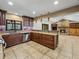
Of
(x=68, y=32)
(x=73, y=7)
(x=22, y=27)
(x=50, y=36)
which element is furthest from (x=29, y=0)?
(x=68, y=32)

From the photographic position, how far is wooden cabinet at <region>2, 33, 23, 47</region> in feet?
13.3

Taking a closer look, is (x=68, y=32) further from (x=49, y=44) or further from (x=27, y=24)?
(x=49, y=44)

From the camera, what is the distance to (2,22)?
5.26m

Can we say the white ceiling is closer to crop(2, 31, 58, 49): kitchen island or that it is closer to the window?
the window

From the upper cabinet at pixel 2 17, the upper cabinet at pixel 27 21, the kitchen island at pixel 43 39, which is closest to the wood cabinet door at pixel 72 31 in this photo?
the upper cabinet at pixel 27 21

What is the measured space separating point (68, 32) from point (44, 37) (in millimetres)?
8540

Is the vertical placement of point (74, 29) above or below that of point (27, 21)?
below

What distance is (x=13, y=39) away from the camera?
453cm

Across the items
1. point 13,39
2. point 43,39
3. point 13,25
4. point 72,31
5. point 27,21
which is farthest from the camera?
point 72,31

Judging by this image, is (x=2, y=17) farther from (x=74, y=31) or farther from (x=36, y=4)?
(x=74, y=31)

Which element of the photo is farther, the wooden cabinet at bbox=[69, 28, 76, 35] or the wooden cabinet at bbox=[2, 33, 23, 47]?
the wooden cabinet at bbox=[69, 28, 76, 35]

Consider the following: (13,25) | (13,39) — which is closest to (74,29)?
(13,25)

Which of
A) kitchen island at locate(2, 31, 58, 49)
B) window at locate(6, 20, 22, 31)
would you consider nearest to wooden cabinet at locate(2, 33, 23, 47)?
kitchen island at locate(2, 31, 58, 49)

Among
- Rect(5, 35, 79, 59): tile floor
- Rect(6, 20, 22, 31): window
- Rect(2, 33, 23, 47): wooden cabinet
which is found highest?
Rect(6, 20, 22, 31): window
